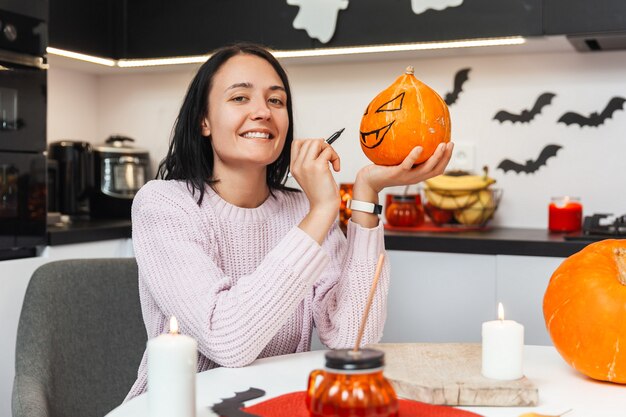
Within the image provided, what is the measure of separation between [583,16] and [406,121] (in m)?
1.33

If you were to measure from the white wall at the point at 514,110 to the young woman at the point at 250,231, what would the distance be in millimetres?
1217

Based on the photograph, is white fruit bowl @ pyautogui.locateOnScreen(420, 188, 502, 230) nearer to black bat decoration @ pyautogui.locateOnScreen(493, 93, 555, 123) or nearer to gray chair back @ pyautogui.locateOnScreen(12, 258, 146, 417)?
black bat decoration @ pyautogui.locateOnScreen(493, 93, 555, 123)

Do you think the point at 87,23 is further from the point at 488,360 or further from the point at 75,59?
the point at 488,360

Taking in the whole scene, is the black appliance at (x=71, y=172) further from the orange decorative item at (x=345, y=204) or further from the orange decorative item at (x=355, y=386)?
the orange decorative item at (x=355, y=386)

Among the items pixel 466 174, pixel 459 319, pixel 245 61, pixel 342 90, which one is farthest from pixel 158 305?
pixel 342 90

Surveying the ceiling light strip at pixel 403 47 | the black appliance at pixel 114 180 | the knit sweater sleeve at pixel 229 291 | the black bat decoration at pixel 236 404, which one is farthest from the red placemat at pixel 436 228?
the black bat decoration at pixel 236 404

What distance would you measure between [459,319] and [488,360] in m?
1.31

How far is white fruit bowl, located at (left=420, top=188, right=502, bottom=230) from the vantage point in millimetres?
2590

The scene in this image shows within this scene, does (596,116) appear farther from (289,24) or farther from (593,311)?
(593,311)

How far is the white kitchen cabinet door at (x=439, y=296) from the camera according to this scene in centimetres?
230

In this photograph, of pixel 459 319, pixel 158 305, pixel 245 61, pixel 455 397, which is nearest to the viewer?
pixel 455 397

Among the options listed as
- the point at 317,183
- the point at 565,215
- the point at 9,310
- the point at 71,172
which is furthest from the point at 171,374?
the point at 71,172

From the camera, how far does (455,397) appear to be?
3.26ft

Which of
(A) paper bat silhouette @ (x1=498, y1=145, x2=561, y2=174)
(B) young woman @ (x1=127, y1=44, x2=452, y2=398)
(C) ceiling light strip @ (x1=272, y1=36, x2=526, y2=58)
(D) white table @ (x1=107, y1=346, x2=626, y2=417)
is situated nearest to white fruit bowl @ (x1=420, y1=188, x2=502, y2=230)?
(A) paper bat silhouette @ (x1=498, y1=145, x2=561, y2=174)
